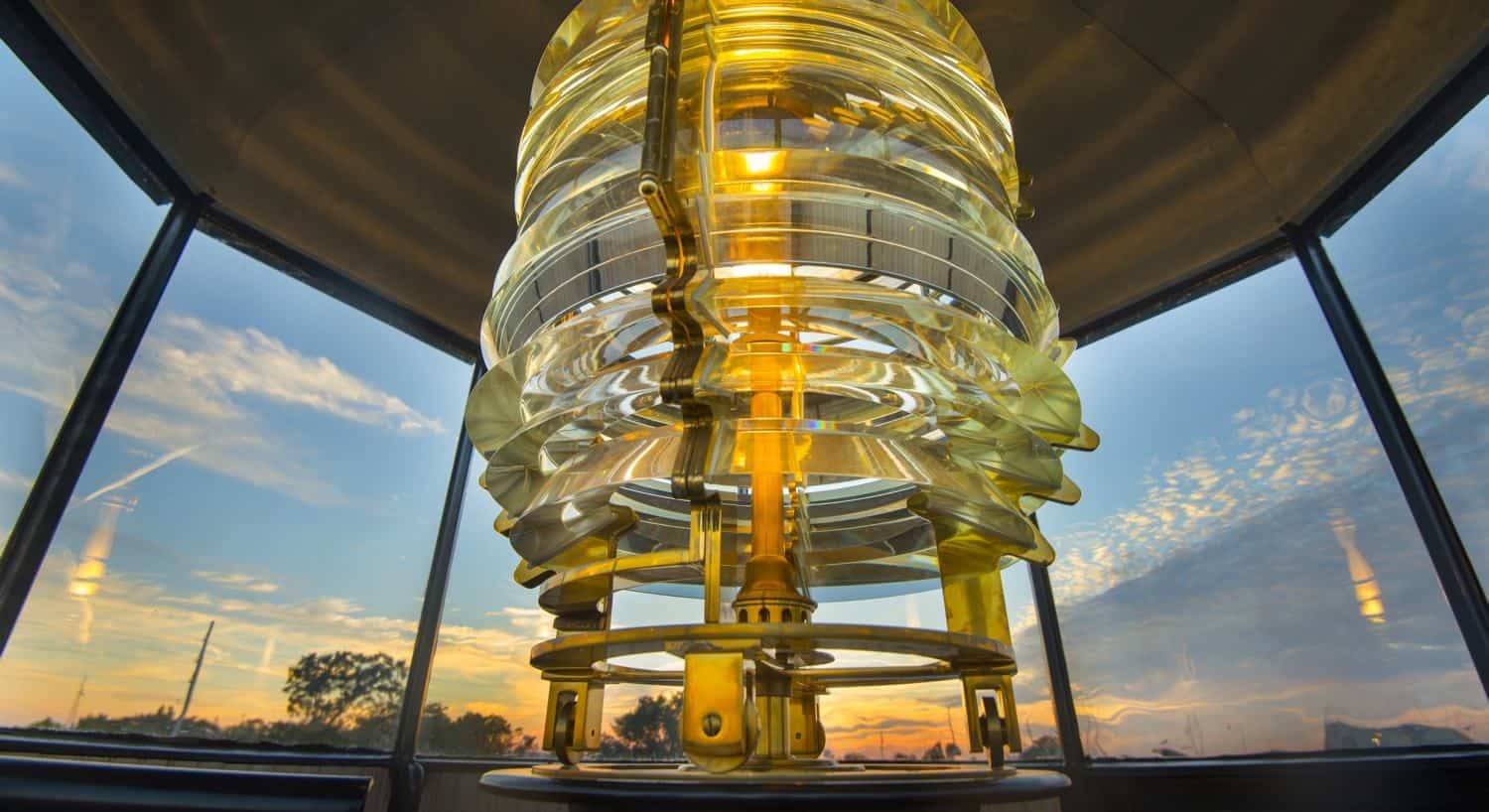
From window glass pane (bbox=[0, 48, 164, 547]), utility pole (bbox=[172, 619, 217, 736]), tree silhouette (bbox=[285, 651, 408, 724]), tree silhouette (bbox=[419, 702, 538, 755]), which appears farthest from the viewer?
tree silhouette (bbox=[419, 702, 538, 755])

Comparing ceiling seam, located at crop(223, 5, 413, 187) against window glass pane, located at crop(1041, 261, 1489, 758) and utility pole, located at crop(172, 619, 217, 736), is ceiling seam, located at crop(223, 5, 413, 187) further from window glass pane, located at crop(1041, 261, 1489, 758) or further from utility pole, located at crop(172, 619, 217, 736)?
window glass pane, located at crop(1041, 261, 1489, 758)

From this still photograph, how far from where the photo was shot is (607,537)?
543mm

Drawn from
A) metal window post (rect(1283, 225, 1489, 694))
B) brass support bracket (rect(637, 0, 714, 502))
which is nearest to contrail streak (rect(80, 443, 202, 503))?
brass support bracket (rect(637, 0, 714, 502))

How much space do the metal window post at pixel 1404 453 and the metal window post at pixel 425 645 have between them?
1.72 metres

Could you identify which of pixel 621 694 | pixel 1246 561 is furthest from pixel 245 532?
pixel 1246 561

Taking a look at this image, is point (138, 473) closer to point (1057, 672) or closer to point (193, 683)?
point (193, 683)

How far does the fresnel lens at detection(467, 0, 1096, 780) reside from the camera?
0.39 metres

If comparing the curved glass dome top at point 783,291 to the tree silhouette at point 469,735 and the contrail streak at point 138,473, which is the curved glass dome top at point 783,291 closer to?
the contrail streak at point 138,473

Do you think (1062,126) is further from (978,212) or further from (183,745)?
(183,745)

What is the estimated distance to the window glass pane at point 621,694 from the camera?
1.67 metres

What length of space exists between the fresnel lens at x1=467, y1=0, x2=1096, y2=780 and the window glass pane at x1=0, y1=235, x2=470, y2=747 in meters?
1.25

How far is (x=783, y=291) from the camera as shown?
1.43 feet

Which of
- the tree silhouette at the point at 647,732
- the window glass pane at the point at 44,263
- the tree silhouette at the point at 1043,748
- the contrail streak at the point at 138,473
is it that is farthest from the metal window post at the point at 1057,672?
the window glass pane at the point at 44,263

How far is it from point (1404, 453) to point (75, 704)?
7.73ft
